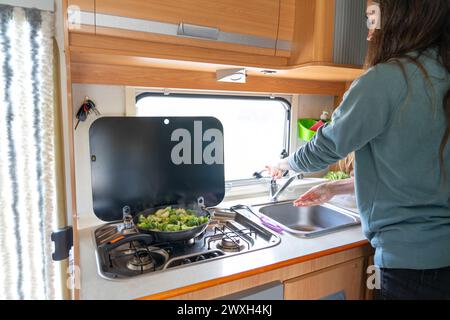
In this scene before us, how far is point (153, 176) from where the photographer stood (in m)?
1.30

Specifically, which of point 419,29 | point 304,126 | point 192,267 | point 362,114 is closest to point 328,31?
point 419,29

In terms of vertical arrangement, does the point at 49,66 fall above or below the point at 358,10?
below

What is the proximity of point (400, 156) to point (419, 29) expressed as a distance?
0.37 m

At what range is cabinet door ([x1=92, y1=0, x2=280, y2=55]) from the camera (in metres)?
0.90

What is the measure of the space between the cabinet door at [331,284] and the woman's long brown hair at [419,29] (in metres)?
0.51

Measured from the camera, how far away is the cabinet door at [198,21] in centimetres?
90

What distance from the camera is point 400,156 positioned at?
84cm

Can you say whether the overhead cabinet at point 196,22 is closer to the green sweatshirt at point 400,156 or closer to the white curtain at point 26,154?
the white curtain at point 26,154

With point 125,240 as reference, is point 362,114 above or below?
Result: above

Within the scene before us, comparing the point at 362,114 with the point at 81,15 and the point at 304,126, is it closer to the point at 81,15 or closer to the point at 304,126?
the point at 81,15
